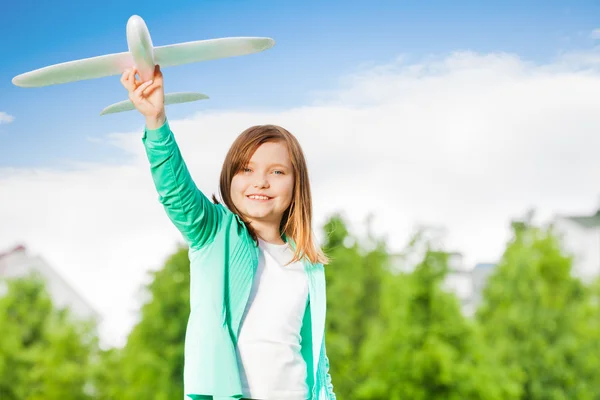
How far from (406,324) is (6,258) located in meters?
6.02

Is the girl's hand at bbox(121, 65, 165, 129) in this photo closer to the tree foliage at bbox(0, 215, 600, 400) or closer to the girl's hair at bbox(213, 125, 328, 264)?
the girl's hair at bbox(213, 125, 328, 264)

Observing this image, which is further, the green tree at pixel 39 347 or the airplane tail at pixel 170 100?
the green tree at pixel 39 347

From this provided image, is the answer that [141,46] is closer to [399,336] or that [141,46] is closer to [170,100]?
[170,100]

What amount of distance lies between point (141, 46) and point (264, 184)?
0.49 metres

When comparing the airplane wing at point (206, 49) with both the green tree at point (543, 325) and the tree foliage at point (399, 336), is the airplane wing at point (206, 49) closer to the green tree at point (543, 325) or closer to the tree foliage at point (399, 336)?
the tree foliage at point (399, 336)

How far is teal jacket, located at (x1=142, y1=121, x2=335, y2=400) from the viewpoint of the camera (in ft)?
5.14

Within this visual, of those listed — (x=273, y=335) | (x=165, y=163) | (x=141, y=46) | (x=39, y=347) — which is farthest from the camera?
(x=39, y=347)

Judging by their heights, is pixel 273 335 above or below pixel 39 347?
above

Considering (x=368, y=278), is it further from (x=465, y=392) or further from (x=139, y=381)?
(x=139, y=381)

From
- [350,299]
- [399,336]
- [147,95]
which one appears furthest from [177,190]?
[350,299]

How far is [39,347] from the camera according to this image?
338 inches

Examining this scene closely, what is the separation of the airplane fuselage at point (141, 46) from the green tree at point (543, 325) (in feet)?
22.7

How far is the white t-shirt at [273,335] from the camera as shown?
5.36ft

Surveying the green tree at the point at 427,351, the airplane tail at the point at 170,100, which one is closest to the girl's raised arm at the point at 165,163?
the airplane tail at the point at 170,100
